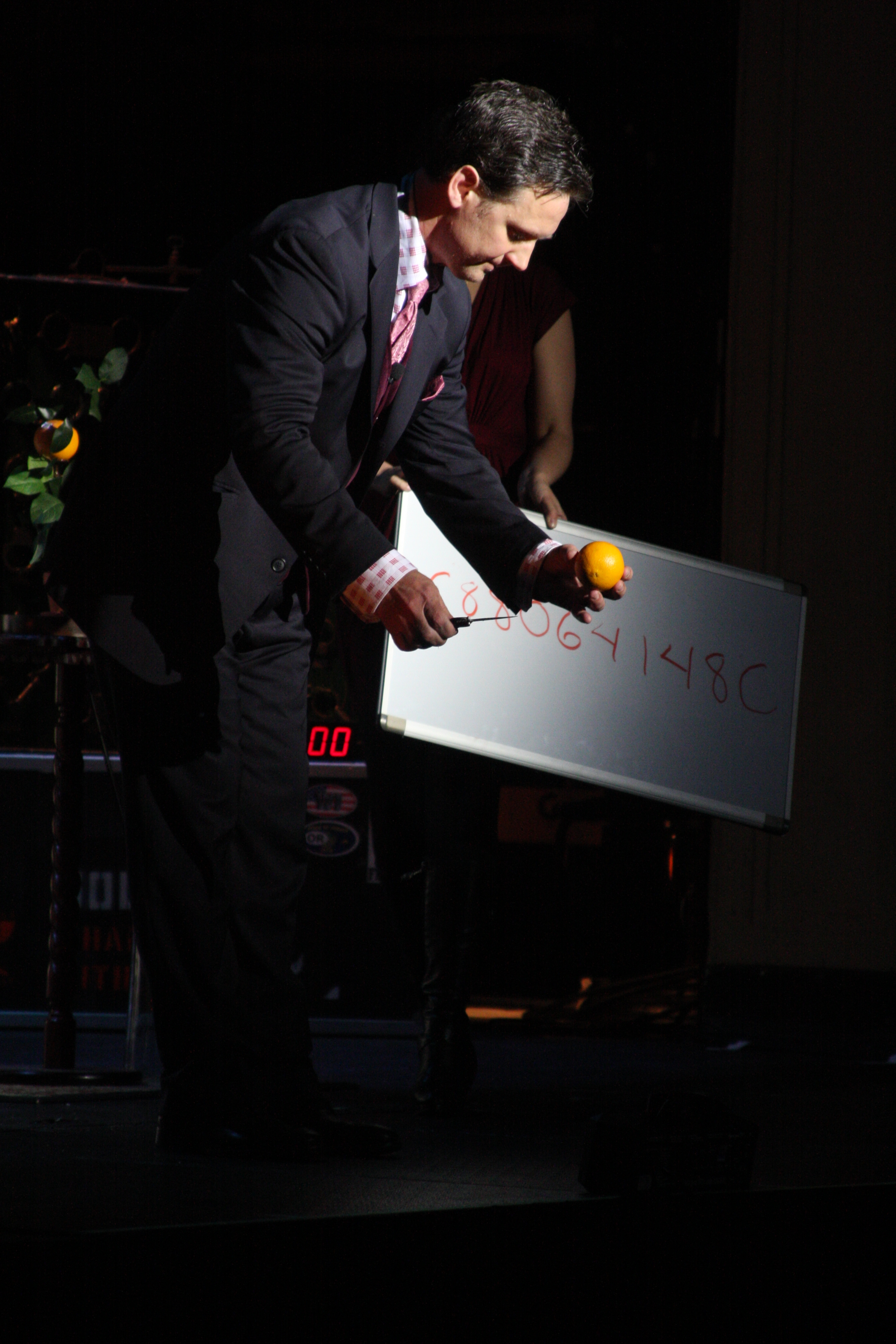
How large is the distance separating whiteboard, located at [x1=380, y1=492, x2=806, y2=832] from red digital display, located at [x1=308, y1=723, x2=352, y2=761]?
1200 millimetres

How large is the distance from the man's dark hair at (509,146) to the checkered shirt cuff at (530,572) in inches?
16.6

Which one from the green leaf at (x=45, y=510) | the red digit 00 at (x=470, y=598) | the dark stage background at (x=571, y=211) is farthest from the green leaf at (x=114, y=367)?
the dark stage background at (x=571, y=211)

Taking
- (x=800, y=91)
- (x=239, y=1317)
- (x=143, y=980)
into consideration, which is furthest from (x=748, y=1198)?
(x=800, y=91)

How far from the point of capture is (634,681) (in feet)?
7.94

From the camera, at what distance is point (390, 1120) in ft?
6.57

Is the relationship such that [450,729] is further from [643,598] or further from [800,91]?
[800,91]

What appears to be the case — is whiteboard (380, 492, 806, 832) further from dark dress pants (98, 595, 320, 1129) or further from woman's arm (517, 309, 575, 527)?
dark dress pants (98, 595, 320, 1129)

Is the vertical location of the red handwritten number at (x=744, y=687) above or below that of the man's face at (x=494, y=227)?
below

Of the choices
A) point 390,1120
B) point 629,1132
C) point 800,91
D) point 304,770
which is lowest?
point 390,1120

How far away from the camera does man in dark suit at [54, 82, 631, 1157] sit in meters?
1.61

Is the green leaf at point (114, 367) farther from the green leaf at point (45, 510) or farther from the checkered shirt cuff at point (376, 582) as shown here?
the checkered shirt cuff at point (376, 582)

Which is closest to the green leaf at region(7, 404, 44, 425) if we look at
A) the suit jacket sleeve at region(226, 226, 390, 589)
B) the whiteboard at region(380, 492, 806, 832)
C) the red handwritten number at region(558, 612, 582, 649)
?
the whiteboard at region(380, 492, 806, 832)

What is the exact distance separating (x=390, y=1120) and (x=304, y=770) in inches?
20.9

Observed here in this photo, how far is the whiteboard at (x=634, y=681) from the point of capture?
7.43ft
